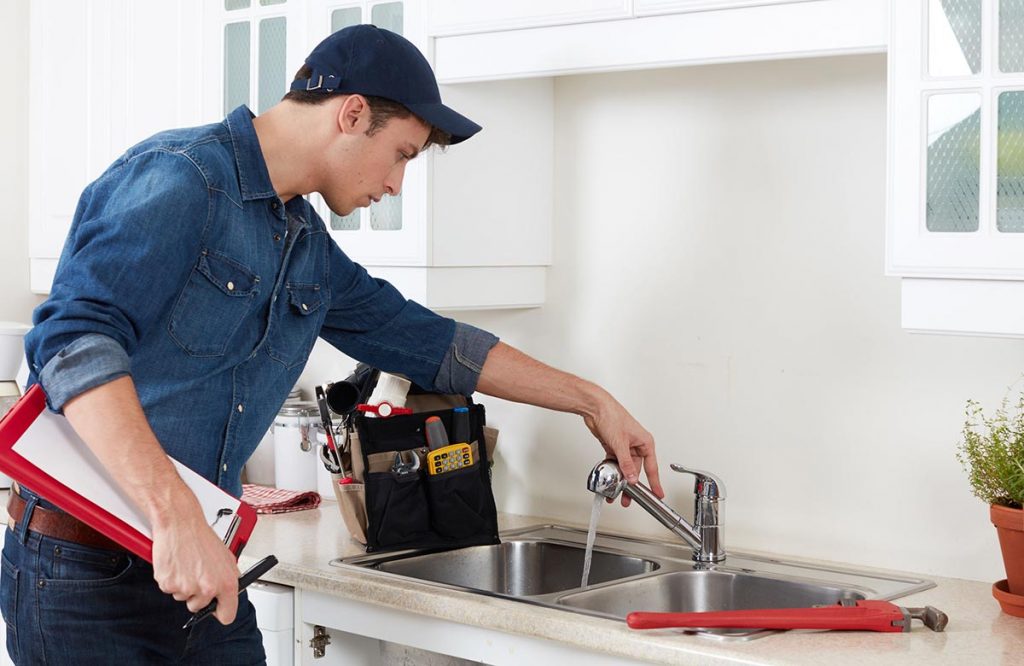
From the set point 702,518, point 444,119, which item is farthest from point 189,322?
point 702,518

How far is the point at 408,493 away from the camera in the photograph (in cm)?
232

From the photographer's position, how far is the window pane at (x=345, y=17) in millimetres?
2465

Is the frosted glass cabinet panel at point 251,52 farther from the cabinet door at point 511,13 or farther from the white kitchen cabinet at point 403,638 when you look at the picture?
the white kitchen cabinet at point 403,638

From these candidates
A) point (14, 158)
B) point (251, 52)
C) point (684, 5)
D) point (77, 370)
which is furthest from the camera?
point (14, 158)

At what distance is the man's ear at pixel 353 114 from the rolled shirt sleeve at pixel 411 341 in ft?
1.34

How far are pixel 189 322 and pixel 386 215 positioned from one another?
82cm

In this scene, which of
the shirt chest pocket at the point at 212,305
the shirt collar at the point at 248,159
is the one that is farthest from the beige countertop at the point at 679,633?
→ the shirt collar at the point at 248,159

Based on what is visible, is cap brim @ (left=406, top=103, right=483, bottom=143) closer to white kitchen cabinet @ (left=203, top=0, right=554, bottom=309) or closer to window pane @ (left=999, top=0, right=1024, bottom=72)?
white kitchen cabinet @ (left=203, top=0, right=554, bottom=309)

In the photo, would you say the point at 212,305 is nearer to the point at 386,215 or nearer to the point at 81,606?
the point at 81,606

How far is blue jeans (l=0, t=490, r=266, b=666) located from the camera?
1713 millimetres

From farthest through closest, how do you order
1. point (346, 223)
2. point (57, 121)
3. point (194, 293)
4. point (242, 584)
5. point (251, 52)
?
point (57, 121) < point (251, 52) < point (346, 223) < point (194, 293) < point (242, 584)

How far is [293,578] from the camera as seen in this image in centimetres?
219

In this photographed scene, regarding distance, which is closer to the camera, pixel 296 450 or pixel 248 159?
pixel 248 159

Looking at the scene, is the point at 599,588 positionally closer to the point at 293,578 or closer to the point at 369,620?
the point at 369,620
